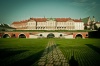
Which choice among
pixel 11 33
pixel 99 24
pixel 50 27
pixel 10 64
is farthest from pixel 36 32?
pixel 99 24

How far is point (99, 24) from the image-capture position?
96000 mm

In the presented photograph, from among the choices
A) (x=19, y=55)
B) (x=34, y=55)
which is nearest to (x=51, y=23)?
(x=34, y=55)

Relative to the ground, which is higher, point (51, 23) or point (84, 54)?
point (51, 23)

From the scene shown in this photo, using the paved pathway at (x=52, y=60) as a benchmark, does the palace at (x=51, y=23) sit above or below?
above

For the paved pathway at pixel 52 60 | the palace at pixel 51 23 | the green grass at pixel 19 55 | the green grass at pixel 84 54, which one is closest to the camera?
the paved pathway at pixel 52 60

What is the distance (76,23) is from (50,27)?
20565 millimetres

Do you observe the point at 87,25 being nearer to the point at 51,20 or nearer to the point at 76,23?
the point at 76,23

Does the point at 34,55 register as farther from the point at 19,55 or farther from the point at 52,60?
the point at 52,60

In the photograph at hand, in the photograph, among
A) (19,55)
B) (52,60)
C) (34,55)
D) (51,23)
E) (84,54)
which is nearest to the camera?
(52,60)

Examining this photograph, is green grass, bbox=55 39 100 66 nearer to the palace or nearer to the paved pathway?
the paved pathway

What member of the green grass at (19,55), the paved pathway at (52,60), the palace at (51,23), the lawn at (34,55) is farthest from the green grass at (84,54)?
the palace at (51,23)

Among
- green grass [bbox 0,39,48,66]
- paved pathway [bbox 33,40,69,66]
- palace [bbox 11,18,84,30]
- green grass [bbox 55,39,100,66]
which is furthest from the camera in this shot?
palace [bbox 11,18,84,30]

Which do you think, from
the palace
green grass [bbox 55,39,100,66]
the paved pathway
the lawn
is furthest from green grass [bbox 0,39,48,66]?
the palace

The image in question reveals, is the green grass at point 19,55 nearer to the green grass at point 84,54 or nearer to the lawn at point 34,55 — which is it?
the lawn at point 34,55
